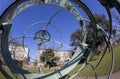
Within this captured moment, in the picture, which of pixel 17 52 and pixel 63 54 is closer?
pixel 63 54

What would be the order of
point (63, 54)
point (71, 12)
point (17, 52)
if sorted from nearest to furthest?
point (71, 12)
point (63, 54)
point (17, 52)

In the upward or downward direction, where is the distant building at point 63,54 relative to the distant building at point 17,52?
downward

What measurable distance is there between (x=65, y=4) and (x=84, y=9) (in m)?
0.59

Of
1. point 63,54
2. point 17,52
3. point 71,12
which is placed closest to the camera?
point 71,12

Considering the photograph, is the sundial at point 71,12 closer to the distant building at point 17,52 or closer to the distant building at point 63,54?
the distant building at point 17,52

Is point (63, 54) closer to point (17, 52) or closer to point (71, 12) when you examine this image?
point (17, 52)

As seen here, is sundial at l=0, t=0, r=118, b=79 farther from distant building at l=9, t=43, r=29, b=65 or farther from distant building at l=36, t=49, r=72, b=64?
distant building at l=36, t=49, r=72, b=64

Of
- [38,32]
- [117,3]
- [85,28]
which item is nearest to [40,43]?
[38,32]

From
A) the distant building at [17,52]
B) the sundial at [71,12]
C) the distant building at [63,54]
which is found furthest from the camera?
the distant building at [63,54]

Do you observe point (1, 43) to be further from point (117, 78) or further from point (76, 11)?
point (117, 78)

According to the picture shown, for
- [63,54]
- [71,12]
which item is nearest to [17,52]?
[63,54]

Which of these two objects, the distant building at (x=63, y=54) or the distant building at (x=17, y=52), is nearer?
the distant building at (x=17, y=52)

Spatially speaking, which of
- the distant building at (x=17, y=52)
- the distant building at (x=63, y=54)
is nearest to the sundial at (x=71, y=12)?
the distant building at (x=17, y=52)

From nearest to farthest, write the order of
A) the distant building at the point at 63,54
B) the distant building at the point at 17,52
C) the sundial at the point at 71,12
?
the sundial at the point at 71,12 < the distant building at the point at 17,52 < the distant building at the point at 63,54
